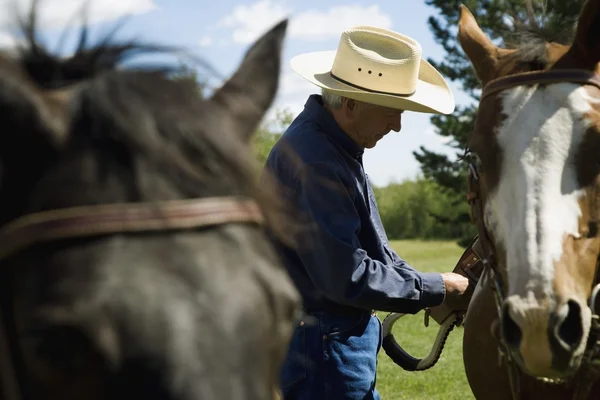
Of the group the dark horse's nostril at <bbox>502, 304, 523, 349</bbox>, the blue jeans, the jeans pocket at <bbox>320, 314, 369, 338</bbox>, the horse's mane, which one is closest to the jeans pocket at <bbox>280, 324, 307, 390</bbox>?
the blue jeans

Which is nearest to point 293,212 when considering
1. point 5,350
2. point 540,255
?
point 5,350

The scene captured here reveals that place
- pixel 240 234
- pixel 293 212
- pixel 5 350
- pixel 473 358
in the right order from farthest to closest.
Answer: pixel 473 358 < pixel 293 212 < pixel 240 234 < pixel 5 350

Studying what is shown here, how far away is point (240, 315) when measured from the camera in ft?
5.48

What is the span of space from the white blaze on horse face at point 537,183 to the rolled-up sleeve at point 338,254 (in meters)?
0.55

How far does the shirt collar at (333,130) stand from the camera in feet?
12.8

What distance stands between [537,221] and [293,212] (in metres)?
1.36

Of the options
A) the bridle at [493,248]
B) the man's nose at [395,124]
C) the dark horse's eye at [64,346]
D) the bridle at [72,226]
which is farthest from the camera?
the man's nose at [395,124]

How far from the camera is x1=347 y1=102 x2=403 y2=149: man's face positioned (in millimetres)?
3949

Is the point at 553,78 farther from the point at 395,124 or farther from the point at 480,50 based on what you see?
the point at 395,124

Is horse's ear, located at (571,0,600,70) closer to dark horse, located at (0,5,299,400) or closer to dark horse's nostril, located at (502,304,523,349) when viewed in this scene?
dark horse's nostril, located at (502,304,523,349)

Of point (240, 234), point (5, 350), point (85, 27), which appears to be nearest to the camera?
point (5, 350)

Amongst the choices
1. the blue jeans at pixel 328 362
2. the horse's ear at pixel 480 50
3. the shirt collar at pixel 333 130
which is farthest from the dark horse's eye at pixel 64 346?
the horse's ear at pixel 480 50

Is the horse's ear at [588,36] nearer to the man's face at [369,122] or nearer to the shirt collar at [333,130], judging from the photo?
the man's face at [369,122]

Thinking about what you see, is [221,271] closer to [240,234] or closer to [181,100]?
[240,234]
